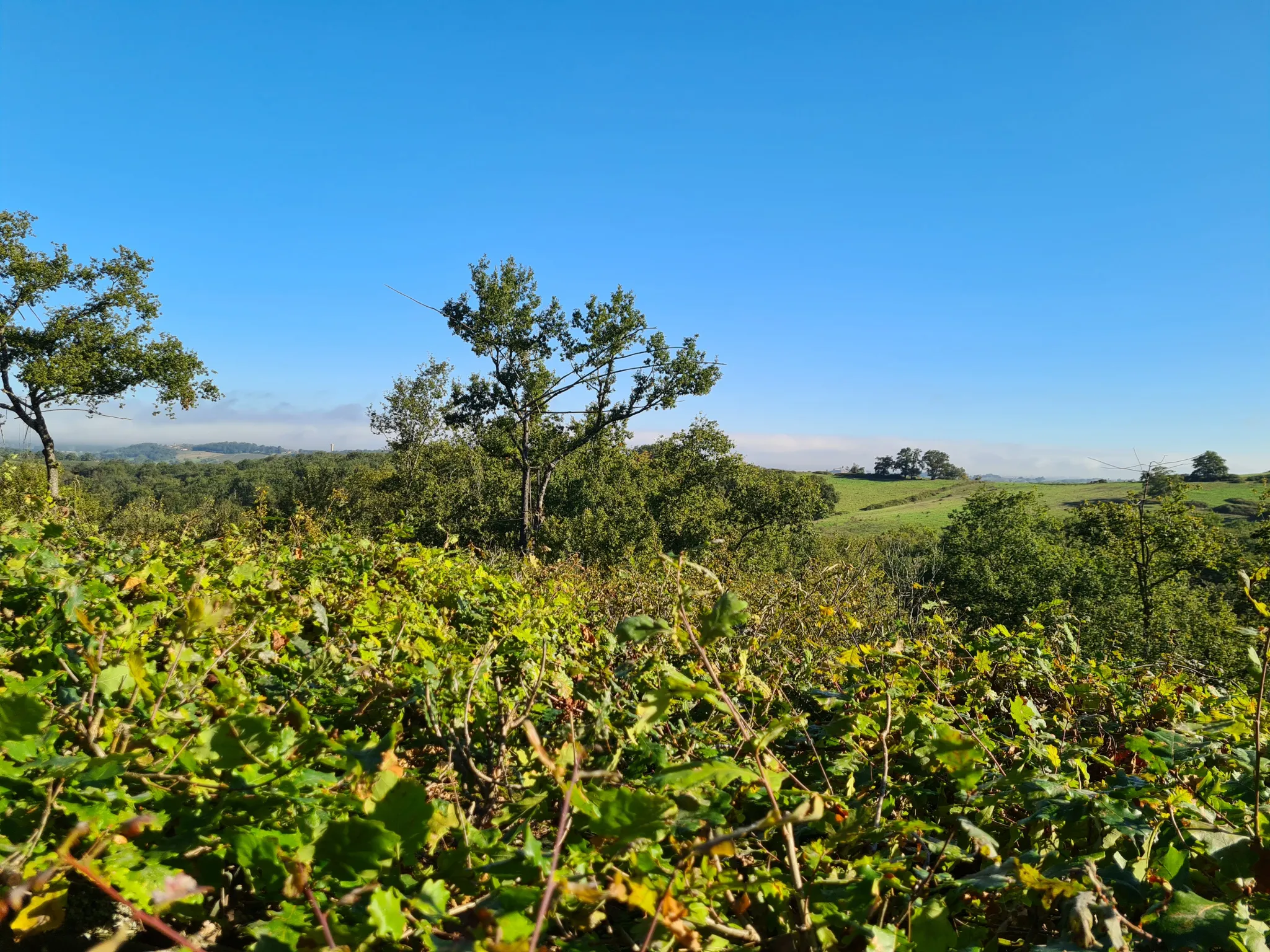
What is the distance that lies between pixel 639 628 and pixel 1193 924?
2.87ft

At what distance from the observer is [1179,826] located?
1.14 m

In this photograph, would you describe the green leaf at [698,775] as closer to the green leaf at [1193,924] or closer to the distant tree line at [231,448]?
Result: the green leaf at [1193,924]

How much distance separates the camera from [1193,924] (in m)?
0.89

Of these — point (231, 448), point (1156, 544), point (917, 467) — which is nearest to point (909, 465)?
point (917, 467)

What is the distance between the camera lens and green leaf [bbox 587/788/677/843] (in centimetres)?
85

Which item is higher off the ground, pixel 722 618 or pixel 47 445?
pixel 47 445

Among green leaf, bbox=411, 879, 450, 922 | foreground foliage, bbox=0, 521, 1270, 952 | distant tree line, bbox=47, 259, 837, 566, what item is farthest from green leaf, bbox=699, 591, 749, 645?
distant tree line, bbox=47, 259, 837, 566

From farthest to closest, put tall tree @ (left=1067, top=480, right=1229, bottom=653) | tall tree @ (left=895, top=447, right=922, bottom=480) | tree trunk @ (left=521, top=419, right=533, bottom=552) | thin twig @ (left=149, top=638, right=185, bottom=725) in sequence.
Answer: tall tree @ (left=895, top=447, right=922, bottom=480)
tall tree @ (left=1067, top=480, right=1229, bottom=653)
tree trunk @ (left=521, top=419, right=533, bottom=552)
thin twig @ (left=149, top=638, right=185, bottom=725)

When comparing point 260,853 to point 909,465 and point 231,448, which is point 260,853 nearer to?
point 909,465

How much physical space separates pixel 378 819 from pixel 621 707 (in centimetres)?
87

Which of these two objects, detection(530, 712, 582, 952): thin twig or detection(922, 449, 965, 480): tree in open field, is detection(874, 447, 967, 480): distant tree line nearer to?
detection(922, 449, 965, 480): tree in open field

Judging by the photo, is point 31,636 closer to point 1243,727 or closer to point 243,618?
point 243,618

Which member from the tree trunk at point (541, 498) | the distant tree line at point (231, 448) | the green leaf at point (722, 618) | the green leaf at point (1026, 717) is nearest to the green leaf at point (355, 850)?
the green leaf at point (722, 618)

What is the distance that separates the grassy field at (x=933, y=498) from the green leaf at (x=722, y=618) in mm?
46209
